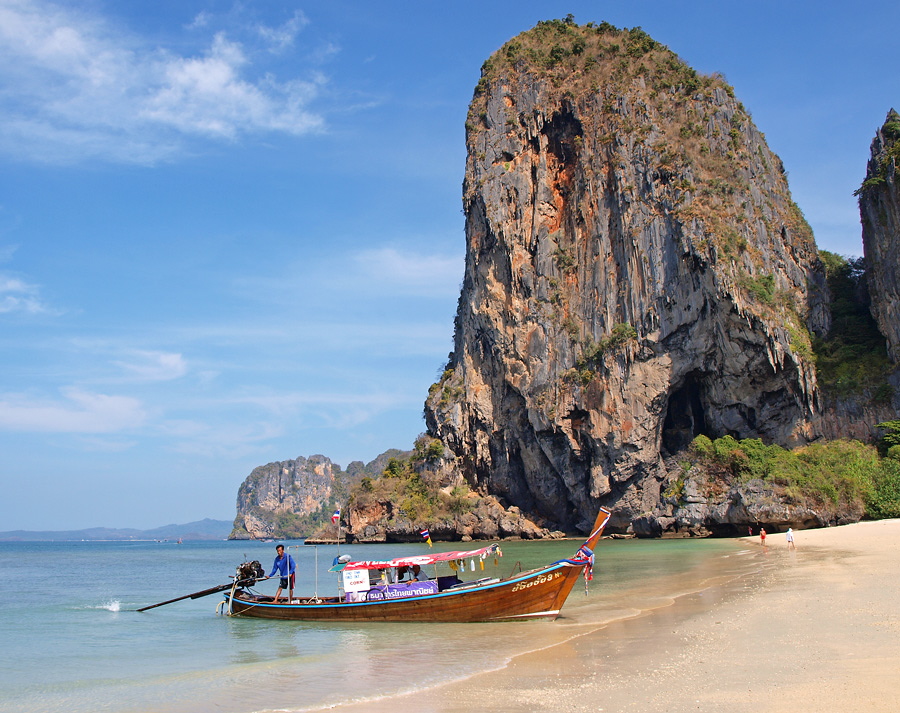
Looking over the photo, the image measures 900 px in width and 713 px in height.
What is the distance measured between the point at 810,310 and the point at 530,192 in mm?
28397

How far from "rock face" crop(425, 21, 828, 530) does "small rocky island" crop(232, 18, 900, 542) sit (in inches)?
7.6

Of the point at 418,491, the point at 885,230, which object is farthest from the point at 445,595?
the point at 418,491

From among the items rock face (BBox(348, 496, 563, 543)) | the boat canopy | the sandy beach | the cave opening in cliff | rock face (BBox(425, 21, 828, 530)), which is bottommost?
rock face (BBox(348, 496, 563, 543))

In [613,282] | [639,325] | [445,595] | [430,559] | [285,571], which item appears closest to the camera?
[445,595]

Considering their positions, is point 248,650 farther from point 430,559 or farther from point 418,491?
point 418,491

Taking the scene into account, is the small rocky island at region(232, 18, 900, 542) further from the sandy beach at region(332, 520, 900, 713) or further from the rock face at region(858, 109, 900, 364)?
the sandy beach at region(332, 520, 900, 713)

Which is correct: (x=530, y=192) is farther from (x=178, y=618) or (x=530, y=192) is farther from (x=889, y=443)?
(x=178, y=618)

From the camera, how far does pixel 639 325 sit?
58938 millimetres

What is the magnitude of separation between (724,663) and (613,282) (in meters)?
53.6

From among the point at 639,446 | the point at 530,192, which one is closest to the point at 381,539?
the point at 639,446

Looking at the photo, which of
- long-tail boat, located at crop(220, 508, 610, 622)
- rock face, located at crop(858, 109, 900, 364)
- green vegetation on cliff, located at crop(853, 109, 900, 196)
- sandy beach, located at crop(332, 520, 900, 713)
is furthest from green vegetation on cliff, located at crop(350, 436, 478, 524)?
sandy beach, located at crop(332, 520, 900, 713)

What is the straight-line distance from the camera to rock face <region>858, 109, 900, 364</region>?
50438 mm

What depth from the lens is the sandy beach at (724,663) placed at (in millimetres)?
8898

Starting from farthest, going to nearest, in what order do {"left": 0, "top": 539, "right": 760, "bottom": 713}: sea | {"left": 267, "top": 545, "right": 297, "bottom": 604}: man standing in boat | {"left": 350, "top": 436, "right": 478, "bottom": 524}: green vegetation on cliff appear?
1. {"left": 350, "top": 436, "right": 478, "bottom": 524}: green vegetation on cliff
2. {"left": 267, "top": 545, "right": 297, "bottom": 604}: man standing in boat
3. {"left": 0, "top": 539, "right": 760, "bottom": 713}: sea
